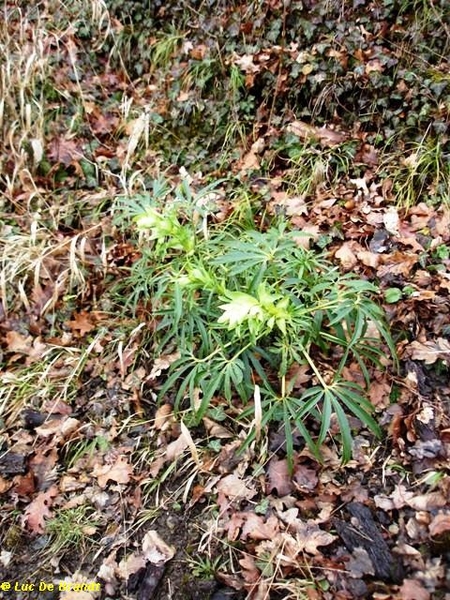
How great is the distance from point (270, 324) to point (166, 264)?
1.05 metres

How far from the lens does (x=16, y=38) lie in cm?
434

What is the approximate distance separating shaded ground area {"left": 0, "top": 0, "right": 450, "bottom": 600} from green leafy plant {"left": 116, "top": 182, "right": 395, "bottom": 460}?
106 mm

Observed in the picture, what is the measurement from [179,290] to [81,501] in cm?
116

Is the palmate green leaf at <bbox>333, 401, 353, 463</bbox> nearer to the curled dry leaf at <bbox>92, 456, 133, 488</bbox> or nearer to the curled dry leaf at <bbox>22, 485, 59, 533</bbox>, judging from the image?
Answer: the curled dry leaf at <bbox>92, 456, 133, 488</bbox>

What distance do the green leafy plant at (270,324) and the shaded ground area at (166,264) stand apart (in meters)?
0.11

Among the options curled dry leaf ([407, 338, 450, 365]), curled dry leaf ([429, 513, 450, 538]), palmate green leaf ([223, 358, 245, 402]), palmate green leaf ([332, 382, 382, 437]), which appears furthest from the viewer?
curled dry leaf ([407, 338, 450, 365])

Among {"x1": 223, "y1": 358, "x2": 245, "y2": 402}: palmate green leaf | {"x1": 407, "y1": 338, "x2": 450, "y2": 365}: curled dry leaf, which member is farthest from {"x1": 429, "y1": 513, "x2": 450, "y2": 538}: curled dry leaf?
{"x1": 223, "y1": 358, "x2": 245, "y2": 402}: palmate green leaf

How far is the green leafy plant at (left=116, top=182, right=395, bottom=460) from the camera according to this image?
6.62ft

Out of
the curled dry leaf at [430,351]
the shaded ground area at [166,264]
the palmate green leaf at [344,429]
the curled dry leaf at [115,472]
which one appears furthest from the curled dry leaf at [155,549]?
the curled dry leaf at [430,351]

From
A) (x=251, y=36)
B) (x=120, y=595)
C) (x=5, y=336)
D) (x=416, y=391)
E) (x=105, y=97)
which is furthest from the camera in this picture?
(x=105, y=97)

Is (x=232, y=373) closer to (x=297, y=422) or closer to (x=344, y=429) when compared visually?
(x=297, y=422)

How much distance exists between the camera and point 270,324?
1925mm

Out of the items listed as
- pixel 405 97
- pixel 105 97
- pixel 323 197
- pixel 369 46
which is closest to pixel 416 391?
pixel 323 197

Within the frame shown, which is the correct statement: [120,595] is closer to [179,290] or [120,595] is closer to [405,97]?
[179,290]
